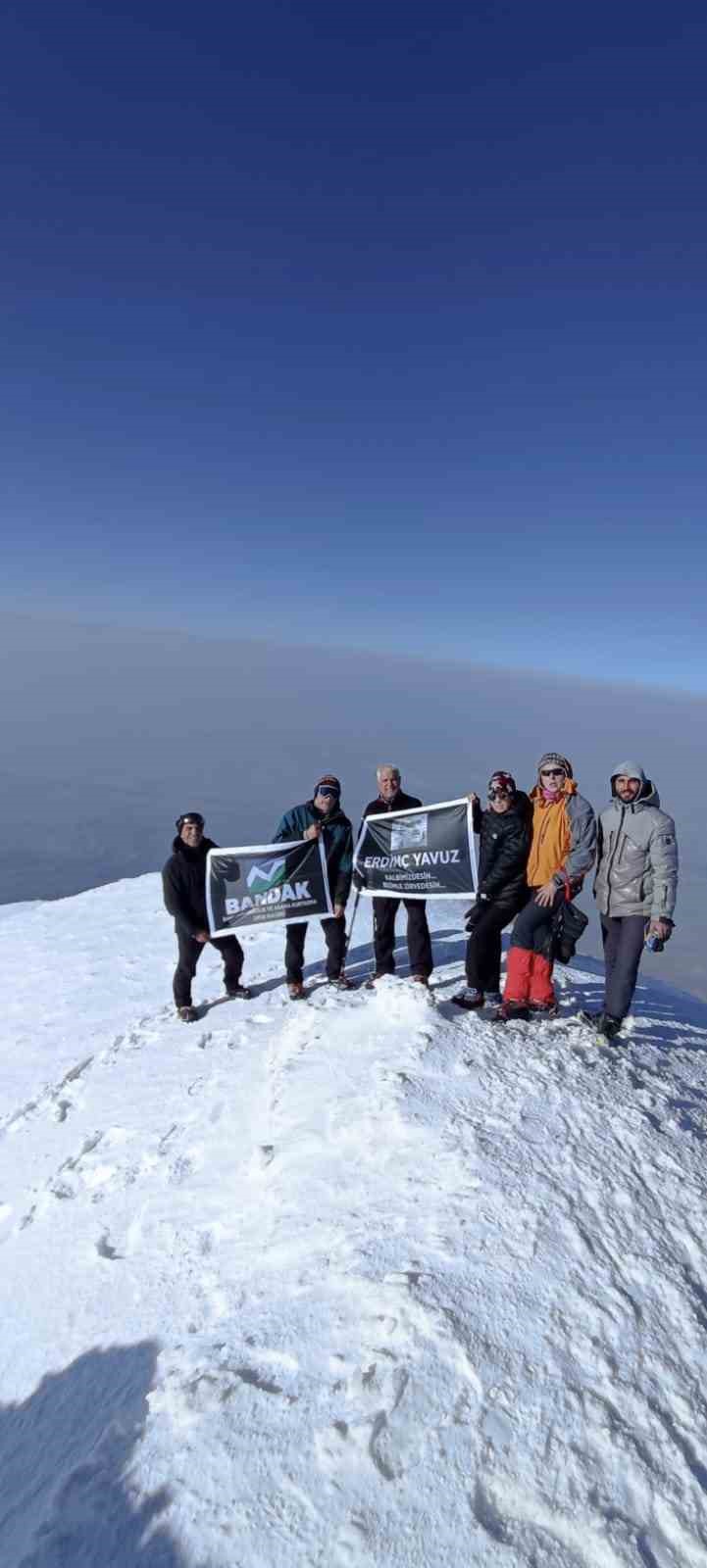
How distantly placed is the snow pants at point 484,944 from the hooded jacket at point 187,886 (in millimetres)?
3477

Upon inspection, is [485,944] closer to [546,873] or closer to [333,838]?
[546,873]

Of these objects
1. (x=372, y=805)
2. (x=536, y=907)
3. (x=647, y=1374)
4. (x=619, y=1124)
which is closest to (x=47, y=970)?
(x=372, y=805)

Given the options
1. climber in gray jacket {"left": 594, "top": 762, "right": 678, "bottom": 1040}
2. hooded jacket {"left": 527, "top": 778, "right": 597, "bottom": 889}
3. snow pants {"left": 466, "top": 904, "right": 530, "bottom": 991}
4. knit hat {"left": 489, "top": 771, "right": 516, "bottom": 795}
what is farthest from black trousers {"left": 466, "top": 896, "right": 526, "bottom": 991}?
knit hat {"left": 489, "top": 771, "right": 516, "bottom": 795}

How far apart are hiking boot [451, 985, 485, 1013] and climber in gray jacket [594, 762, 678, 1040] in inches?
48.7

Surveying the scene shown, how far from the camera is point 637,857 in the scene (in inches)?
257

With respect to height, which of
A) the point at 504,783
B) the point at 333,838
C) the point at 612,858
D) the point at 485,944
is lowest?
the point at 485,944

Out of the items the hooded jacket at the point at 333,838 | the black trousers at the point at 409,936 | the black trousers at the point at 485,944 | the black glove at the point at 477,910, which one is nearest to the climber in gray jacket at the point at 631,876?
the black trousers at the point at 485,944

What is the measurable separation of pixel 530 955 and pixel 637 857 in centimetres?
150

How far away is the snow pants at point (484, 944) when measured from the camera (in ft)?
24.0

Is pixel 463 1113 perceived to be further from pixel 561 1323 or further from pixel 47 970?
pixel 47 970

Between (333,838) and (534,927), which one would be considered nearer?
(534,927)

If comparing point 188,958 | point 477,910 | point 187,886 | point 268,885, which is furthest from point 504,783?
point 188,958

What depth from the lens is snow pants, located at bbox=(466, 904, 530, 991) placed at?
733 cm

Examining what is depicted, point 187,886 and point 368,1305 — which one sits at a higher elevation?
point 187,886
